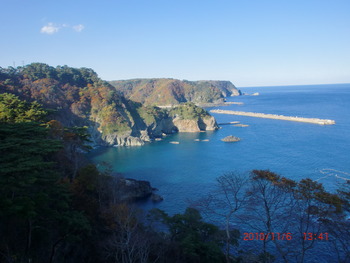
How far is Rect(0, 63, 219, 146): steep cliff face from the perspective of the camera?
54.2 m

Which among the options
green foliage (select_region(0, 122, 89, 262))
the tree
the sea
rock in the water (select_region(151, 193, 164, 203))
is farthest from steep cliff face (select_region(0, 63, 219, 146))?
green foliage (select_region(0, 122, 89, 262))

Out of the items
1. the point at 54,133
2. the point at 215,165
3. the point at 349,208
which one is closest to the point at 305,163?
the point at 215,165

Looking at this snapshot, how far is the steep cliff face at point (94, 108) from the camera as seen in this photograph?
178 feet

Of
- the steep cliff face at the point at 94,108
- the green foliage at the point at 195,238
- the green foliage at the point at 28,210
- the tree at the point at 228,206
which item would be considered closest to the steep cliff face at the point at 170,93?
the steep cliff face at the point at 94,108

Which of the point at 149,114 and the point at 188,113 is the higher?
the point at 149,114

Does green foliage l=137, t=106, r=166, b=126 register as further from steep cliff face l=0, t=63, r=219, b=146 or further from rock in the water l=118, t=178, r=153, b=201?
rock in the water l=118, t=178, r=153, b=201

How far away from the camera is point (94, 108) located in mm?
60031

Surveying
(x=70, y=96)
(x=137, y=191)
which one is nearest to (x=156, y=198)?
(x=137, y=191)

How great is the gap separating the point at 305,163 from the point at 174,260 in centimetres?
3160

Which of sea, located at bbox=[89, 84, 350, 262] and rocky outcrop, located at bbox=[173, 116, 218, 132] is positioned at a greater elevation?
rocky outcrop, located at bbox=[173, 116, 218, 132]

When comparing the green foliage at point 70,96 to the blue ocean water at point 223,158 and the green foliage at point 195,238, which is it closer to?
the blue ocean water at point 223,158

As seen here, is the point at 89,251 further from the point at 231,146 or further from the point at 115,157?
the point at 231,146

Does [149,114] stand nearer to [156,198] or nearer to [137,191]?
[137,191]

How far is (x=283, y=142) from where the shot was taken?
5166cm
